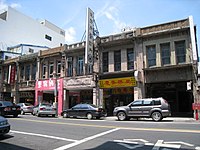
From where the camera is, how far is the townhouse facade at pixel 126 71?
766 inches

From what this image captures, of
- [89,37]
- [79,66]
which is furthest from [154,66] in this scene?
[79,66]

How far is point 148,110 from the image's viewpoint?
16.2 meters

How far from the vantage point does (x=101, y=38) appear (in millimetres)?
23766

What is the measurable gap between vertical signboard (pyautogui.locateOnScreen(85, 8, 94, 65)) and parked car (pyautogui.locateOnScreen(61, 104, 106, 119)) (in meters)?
5.33

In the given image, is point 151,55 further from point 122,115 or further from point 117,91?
point 122,115

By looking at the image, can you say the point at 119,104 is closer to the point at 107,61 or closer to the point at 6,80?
the point at 107,61

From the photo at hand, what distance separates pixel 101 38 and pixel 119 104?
7.78m

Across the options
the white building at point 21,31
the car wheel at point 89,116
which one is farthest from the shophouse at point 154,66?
the white building at point 21,31

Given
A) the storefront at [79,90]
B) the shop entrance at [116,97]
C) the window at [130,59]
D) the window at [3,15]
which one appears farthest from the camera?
the window at [3,15]

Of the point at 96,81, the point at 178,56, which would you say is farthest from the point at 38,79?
the point at 178,56

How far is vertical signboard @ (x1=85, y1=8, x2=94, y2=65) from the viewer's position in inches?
882

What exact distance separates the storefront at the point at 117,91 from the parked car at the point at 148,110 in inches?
158

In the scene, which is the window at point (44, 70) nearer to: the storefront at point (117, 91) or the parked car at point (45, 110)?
the parked car at point (45, 110)

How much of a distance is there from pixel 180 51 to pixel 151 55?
277cm
